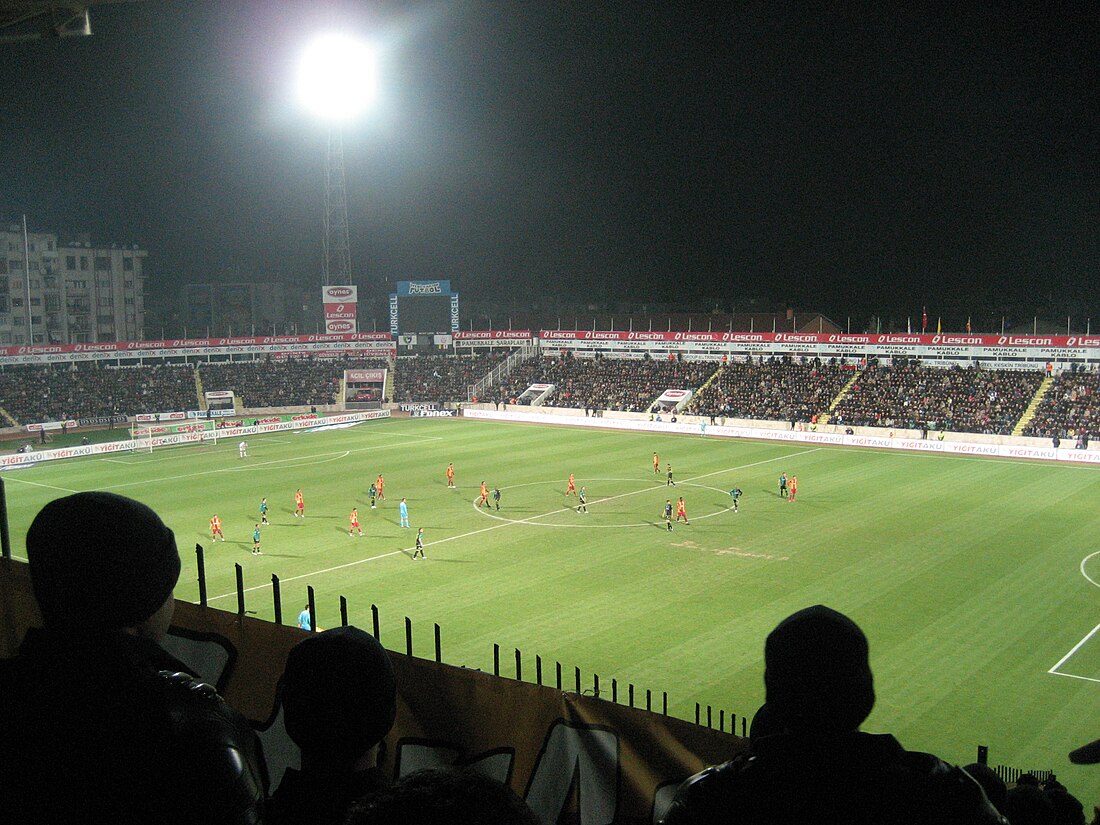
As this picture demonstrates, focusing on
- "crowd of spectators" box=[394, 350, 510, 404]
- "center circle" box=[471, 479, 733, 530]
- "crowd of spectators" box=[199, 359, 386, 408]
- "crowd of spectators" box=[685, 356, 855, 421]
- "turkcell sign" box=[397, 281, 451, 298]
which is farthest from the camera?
"turkcell sign" box=[397, 281, 451, 298]

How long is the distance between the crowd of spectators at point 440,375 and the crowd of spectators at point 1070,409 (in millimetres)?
45939

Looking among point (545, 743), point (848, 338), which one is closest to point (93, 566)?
point (545, 743)

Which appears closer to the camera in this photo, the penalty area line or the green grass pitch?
the green grass pitch

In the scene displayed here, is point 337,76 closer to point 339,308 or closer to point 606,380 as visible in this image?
point 339,308

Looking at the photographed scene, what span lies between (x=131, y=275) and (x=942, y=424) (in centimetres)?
8463

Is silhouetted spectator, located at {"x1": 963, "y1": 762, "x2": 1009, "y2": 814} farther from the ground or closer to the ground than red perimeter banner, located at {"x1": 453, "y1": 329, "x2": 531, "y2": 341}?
closer to the ground

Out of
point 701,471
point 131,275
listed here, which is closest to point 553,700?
point 701,471

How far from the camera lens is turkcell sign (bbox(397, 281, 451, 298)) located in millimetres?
90000

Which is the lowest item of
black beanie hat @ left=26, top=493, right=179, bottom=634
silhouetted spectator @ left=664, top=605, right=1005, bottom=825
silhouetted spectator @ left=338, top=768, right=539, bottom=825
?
silhouetted spectator @ left=664, top=605, right=1005, bottom=825

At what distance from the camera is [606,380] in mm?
77750

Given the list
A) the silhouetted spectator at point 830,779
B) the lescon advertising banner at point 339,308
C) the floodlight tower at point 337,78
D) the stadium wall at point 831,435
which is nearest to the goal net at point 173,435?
the stadium wall at point 831,435

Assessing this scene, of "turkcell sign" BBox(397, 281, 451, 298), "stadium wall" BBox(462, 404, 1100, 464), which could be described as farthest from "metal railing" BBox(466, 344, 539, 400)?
"turkcell sign" BBox(397, 281, 451, 298)

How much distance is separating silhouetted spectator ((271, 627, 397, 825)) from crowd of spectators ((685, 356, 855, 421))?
62.2 m

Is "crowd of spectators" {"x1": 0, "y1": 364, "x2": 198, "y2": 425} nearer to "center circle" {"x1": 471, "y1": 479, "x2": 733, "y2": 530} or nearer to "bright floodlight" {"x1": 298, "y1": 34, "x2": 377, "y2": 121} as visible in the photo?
"bright floodlight" {"x1": 298, "y1": 34, "x2": 377, "y2": 121}
